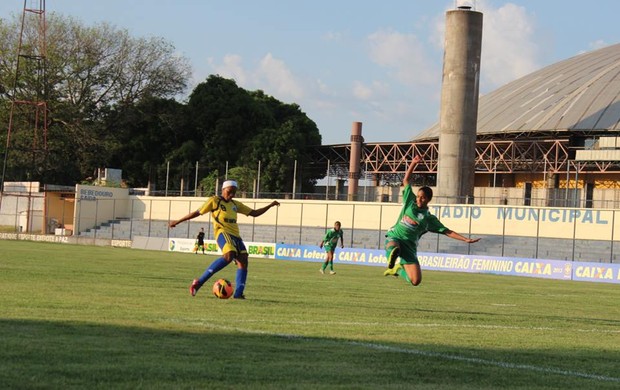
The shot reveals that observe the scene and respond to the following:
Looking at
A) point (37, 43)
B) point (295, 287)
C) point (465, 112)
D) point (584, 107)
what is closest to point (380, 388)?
point (295, 287)

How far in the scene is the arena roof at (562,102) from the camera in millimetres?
86188

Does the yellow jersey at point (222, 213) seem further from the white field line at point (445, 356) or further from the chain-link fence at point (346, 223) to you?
the chain-link fence at point (346, 223)

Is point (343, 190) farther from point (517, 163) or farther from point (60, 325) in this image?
point (60, 325)

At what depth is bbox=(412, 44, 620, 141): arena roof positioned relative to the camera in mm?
86188

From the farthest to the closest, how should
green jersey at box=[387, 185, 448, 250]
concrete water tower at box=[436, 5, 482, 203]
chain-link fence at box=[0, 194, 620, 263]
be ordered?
1. concrete water tower at box=[436, 5, 482, 203]
2. chain-link fence at box=[0, 194, 620, 263]
3. green jersey at box=[387, 185, 448, 250]

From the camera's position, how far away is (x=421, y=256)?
56.2 metres

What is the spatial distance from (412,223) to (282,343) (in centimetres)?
760

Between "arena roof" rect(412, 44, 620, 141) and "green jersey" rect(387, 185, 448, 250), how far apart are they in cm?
6798

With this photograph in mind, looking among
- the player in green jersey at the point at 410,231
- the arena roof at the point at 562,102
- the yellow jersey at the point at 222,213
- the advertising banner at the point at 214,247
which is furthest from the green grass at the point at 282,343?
the arena roof at the point at 562,102

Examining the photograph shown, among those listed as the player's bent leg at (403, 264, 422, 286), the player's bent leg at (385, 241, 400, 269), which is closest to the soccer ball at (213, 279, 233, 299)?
the player's bent leg at (385, 241, 400, 269)

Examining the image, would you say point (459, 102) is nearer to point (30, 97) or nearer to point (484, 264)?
point (484, 264)

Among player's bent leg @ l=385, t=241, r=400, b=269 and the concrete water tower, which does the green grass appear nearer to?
player's bent leg @ l=385, t=241, r=400, b=269

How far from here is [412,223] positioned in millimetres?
19031

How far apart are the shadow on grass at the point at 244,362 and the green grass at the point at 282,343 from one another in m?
0.01
